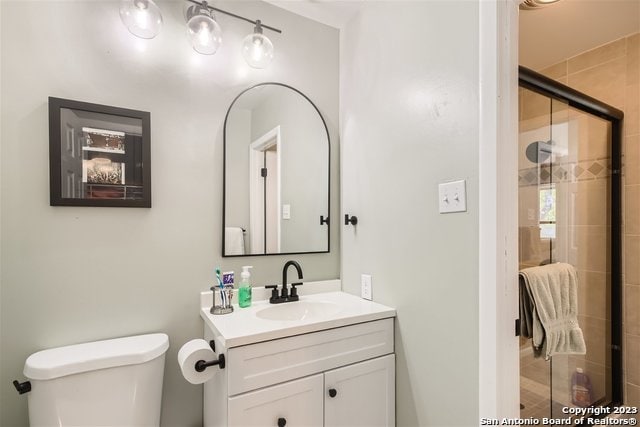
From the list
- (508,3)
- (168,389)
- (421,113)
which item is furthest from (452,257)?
(168,389)

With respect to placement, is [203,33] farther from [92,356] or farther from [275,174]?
[92,356]

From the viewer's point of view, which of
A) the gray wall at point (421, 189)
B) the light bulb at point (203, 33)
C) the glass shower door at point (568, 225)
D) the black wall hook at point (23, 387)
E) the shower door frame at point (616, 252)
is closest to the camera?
the black wall hook at point (23, 387)

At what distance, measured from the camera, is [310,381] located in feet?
3.86

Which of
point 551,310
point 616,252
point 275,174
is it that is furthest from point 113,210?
point 616,252

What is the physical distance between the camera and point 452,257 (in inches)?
45.7

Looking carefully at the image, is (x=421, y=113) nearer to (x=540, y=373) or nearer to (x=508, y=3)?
(x=508, y=3)

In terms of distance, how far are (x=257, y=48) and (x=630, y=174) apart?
228 cm

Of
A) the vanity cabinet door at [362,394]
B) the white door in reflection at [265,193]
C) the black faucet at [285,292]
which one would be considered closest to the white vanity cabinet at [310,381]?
the vanity cabinet door at [362,394]

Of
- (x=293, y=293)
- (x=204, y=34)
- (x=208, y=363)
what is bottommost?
(x=208, y=363)

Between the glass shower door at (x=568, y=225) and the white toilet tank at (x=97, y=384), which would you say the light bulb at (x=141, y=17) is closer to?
the white toilet tank at (x=97, y=384)

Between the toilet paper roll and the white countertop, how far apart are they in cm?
7

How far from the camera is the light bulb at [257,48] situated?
1.48m

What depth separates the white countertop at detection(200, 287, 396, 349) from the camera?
109cm

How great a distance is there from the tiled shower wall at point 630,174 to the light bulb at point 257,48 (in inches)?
84.0
